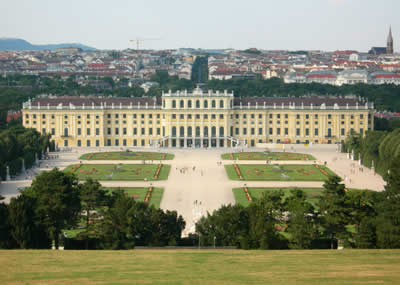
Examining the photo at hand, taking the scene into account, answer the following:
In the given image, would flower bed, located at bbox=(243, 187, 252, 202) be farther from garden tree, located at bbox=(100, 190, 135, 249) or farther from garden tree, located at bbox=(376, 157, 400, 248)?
garden tree, located at bbox=(100, 190, 135, 249)

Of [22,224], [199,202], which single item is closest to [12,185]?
[199,202]

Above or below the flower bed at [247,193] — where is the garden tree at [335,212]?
above

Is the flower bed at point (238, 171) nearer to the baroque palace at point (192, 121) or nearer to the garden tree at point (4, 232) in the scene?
Answer: the baroque palace at point (192, 121)

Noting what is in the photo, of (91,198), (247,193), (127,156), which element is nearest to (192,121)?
(127,156)

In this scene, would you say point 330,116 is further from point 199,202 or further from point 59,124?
point 199,202

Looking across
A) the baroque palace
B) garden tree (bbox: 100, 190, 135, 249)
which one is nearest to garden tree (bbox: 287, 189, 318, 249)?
garden tree (bbox: 100, 190, 135, 249)

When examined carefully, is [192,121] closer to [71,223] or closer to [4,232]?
[71,223]

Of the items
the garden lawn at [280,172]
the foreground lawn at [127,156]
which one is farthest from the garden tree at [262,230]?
the foreground lawn at [127,156]
